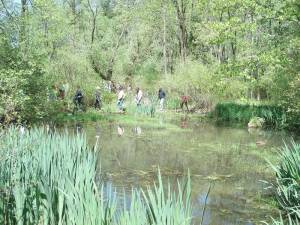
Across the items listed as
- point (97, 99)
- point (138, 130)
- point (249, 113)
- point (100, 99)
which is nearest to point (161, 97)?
point (100, 99)

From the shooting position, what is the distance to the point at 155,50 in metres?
47.3

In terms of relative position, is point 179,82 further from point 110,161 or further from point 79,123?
point 110,161

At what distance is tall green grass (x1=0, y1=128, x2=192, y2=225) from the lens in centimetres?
430

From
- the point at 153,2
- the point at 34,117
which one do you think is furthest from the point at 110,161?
the point at 153,2

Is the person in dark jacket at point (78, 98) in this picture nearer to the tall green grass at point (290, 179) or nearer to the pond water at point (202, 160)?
the pond water at point (202, 160)

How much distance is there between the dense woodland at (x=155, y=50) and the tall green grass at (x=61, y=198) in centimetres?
134

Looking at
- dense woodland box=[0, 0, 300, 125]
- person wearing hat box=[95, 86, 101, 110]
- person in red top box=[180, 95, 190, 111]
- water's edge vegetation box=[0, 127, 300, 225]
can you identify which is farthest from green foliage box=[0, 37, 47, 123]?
person in red top box=[180, 95, 190, 111]

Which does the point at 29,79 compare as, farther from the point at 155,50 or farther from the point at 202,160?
the point at 155,50

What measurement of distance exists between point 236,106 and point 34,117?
13156 millimetres

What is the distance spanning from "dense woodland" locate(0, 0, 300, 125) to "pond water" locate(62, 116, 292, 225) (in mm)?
2451

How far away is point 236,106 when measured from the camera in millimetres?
27781

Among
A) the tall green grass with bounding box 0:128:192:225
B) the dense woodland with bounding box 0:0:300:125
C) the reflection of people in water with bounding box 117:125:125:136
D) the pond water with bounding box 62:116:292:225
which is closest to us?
the tall green grass with bounding box 0:128:192:225

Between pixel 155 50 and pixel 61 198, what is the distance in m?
42.9

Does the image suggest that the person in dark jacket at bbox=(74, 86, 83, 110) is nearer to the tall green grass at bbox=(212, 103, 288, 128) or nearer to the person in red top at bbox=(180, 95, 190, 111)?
the person in red top at bbox=(180, 95, 190, 111)
